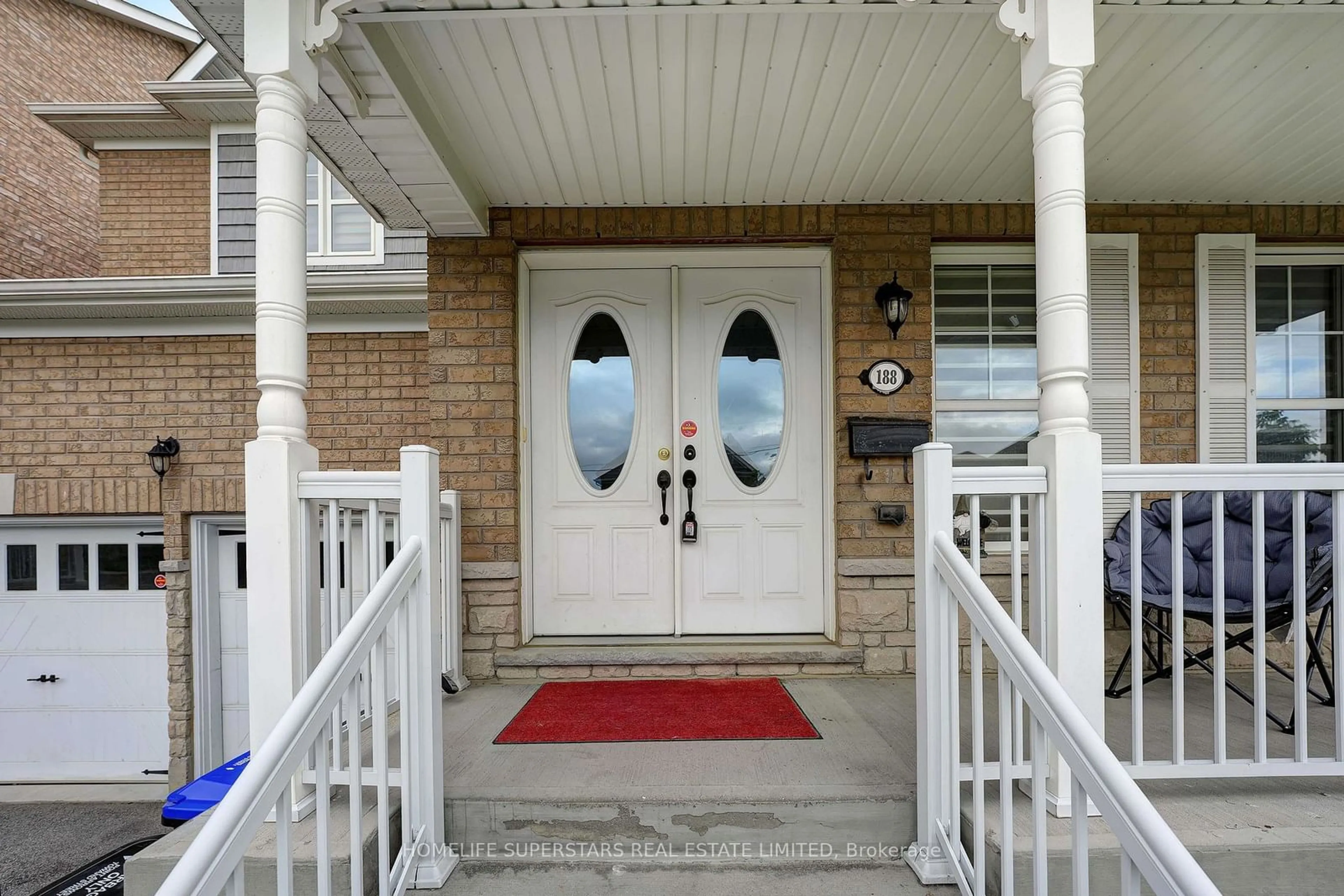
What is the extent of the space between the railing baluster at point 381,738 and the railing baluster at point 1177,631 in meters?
2.01

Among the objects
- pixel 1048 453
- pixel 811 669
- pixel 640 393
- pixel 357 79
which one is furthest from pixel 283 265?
pixel 811 669

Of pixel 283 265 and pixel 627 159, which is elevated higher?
pixel 627 159

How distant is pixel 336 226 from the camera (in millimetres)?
5164

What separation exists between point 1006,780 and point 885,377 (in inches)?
83.7

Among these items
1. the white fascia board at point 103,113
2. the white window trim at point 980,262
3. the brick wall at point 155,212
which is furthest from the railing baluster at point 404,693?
the white fascia board at point 103,113

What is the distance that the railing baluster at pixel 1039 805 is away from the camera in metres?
1.39

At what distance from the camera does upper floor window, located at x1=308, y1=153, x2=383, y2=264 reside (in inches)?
201

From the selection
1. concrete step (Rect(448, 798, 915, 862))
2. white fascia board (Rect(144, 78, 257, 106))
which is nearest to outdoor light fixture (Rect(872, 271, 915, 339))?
concrete step (Rect(448, 798, 915, 862))

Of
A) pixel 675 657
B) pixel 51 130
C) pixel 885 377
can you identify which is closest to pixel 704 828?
pixel 675 657

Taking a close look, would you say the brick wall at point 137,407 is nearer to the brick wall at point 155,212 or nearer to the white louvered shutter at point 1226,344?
Result: the brick wall at point 155,212

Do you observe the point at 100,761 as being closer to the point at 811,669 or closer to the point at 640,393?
the point at 640,393

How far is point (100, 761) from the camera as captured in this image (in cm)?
515

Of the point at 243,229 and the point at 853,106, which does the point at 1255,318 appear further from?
the point at 243,229

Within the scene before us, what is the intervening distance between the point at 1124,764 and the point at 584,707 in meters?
1.85
